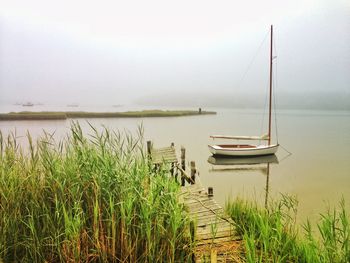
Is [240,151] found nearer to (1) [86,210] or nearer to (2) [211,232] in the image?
(2) [211,232]

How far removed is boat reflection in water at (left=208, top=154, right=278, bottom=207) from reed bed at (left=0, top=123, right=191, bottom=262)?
15171 millimetres

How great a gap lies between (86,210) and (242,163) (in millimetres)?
18317

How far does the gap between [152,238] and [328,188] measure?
1293cm

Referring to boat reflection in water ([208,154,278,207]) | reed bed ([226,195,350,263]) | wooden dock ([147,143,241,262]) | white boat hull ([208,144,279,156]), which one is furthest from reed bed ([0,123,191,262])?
white boat hull ([208,144,279,156])

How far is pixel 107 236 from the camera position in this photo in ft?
13.1

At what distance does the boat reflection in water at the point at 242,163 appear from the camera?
1978 cm

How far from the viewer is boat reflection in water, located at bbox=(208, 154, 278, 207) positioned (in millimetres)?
19780

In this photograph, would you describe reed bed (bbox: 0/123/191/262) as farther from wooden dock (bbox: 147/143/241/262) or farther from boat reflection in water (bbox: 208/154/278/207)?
boat reflection in water (bbox: 208/154/278/207)

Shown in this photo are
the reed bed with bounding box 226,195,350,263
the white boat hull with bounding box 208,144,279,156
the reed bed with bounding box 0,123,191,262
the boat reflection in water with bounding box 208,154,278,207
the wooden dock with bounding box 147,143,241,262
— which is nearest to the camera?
the reed bed with bounding box 226,195,350,263

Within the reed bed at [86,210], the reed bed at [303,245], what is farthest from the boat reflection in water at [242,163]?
the reed bed at [86,210]

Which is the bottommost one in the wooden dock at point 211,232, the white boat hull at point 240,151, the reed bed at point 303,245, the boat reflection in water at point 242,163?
the boat reflection in water at point 242,163

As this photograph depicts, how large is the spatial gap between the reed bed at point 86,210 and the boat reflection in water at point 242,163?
49.8 ft

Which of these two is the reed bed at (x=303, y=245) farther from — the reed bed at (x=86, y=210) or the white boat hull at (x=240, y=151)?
the white boat hull at (x=240, y=151)

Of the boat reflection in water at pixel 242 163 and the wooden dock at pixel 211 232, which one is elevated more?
the wooden dock at pixel 211 232
